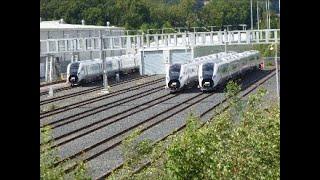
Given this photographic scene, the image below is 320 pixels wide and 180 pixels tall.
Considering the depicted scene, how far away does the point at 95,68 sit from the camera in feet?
51.4

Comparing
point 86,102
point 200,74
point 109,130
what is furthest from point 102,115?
point 200,74

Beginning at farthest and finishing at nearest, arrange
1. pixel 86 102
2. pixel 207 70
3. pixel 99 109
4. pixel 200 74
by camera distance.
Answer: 1. pixel 200 74
2. pixel 207 70
3. pixel 86 102
4. pixel 99 109

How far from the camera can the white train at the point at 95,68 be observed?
14.6 meters

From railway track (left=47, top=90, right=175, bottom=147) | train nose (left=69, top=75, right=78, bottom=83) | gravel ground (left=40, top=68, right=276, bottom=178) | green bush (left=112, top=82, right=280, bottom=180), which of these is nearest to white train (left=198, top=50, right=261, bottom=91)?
gravel ground (left=40, top=68, right=276, bottom=178)

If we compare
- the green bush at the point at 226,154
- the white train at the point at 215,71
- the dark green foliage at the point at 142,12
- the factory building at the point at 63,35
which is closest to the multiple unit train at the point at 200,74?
the white train at the point at 215,71

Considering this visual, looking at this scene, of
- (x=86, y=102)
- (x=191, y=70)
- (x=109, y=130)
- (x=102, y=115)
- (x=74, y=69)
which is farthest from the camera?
(x=74, y=69)

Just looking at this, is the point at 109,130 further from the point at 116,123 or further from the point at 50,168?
the point at 50,168

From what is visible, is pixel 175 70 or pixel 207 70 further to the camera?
pixel 175 70

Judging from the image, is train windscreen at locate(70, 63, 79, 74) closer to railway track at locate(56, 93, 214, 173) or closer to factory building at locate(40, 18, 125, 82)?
factory building at locate(40, 18, 125, 82)

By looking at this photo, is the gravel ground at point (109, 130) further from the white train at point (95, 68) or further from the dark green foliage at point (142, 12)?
the dark green foliage at point (142, 12)

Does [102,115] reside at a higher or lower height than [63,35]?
lower
